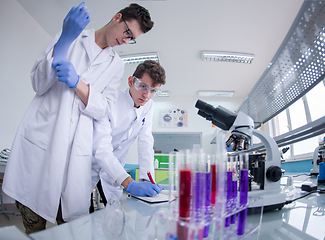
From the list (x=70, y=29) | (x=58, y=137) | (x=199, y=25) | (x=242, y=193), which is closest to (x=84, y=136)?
(x=58, y=137)

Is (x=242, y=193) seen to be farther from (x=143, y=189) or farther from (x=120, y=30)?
(x=120, y=30)

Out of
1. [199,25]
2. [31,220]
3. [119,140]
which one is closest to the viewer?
[31,220]

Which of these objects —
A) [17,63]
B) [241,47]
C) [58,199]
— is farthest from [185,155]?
[241,47]

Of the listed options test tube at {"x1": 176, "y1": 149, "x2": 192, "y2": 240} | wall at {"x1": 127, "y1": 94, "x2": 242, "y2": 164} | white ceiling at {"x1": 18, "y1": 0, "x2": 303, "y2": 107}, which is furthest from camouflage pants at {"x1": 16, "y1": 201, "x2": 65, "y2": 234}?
wall at {"x1": 127, "y1": 94, "x2": 242, "y2": 164}

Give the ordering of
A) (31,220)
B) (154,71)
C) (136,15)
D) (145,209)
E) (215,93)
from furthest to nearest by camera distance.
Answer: (215,93)
(154,71)
(136,15)
(31,220)
(145,209)

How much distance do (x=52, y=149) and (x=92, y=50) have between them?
59 cm

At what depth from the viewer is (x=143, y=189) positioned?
0.95 m

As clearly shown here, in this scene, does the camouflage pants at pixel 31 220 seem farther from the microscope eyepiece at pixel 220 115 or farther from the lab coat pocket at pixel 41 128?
the microscope eyepiece at pixel 220 115

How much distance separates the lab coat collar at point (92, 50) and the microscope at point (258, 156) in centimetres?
65

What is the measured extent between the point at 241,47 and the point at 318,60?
3727 millimetres

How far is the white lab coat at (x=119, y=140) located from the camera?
1.05 meters

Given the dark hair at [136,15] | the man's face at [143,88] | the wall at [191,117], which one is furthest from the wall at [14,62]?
the wall at [191,117]

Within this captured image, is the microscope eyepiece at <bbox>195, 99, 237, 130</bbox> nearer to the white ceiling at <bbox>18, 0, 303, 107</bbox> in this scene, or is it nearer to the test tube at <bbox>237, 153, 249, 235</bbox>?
the test tube at <bbox>237, 153, 249, 235</bbox>

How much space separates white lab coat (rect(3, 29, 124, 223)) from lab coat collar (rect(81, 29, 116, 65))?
0.09 meters
